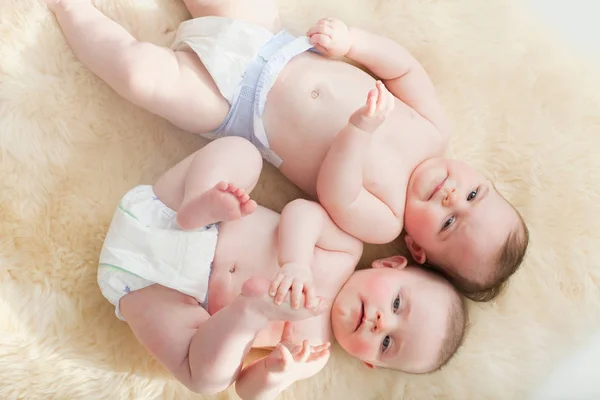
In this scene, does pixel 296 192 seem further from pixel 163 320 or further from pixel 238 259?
pixel 163 320

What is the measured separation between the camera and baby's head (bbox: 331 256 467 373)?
4.55 feet

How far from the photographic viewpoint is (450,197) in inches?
56.5

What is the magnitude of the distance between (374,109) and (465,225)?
0.39m

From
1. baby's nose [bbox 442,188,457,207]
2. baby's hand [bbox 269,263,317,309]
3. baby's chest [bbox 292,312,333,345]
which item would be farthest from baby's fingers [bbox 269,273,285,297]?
baby's nose [bbox 442,188,457,207]

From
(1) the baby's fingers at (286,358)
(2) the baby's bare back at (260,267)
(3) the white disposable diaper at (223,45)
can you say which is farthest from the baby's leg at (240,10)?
(1) the baby's fingers at (286,358)

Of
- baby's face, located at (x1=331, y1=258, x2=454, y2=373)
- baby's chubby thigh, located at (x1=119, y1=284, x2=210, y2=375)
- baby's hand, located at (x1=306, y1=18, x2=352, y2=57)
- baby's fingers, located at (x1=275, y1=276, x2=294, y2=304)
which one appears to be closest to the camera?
baby's fingers, located at (x1=275, y1=276, x2=294, y2=304)

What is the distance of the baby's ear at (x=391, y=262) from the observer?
151 centimetres

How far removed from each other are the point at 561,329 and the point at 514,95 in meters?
0.65

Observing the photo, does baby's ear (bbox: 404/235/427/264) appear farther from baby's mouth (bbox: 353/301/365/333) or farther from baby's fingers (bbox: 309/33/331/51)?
baby's fingers (bbox: 309/33/331/51)

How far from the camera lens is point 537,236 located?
1582mm

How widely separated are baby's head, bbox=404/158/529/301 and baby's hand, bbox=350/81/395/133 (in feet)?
0.85

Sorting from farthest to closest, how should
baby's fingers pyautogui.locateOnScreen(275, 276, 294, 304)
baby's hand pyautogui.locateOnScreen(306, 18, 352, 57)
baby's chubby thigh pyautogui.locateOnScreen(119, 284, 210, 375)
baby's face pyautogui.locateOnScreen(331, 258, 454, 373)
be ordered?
baby's hand pyautogui.locateOnScreen(306, 18, 352, 57)
baby's face pyautogui.locateOnScreen(331, 258, 454, 373)
baby's chubby thigh pyautogui.locateOnScreen(119, 284, 210, 375)
baby's fingers pyautogui.locateOnScreen(275, 276, 294, 304)

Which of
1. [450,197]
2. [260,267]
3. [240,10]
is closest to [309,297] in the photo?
[260,267]

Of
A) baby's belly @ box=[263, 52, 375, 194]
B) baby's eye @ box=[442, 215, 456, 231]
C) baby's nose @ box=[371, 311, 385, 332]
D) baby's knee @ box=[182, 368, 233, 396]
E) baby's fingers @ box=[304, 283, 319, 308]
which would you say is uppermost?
baby's belly @ box=[263, 52, 375, 194]
